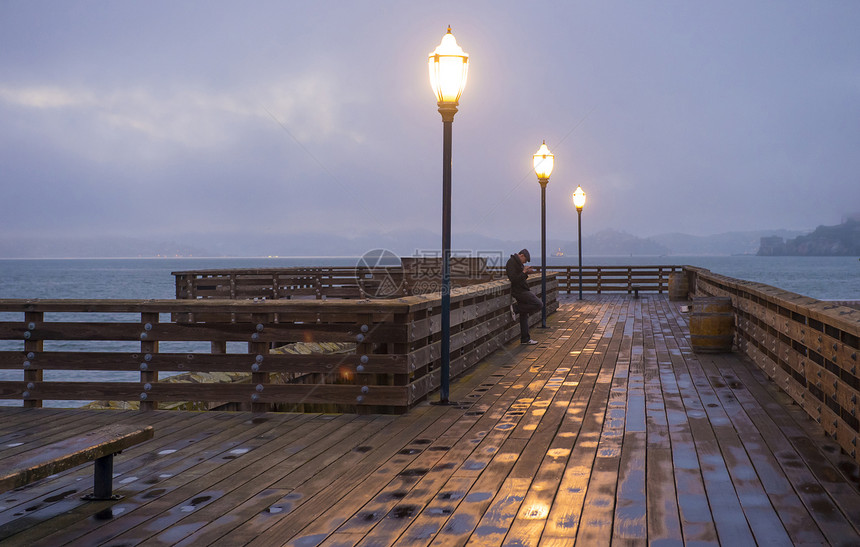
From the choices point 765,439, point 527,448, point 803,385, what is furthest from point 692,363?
point 527,448

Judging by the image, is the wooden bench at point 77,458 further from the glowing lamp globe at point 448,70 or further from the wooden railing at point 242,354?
the glowing lamp globe at point 448,70

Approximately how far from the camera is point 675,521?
400 centimetres

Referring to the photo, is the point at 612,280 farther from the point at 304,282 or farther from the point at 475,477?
the point at 475,477

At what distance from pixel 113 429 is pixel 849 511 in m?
4.50

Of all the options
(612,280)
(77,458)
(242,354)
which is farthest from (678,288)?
(77,458)

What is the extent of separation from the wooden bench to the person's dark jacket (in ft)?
28.1

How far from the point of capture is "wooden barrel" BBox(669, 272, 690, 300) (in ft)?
86.1

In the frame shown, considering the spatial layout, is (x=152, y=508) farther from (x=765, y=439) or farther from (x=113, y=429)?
(x=765, y=439)

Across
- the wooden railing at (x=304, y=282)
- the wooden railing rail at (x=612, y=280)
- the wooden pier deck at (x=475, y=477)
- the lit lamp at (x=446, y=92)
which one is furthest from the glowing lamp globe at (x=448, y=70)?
the wooden railing rail at (x=612, y=280)

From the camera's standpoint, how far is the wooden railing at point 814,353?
521 centimetres

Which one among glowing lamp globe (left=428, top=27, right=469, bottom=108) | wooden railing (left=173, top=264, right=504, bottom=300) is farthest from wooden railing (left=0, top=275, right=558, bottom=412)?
wooden railing (left=173, top=264, right=504, bottom=300)

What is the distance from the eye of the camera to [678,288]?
1037 inches

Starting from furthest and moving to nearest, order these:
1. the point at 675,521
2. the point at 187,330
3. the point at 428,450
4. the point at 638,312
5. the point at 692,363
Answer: the point at 638,312
the point at 692,363
the point at 187,330
the point at 428,450
the point at 675,521

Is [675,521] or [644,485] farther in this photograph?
[644,485]
